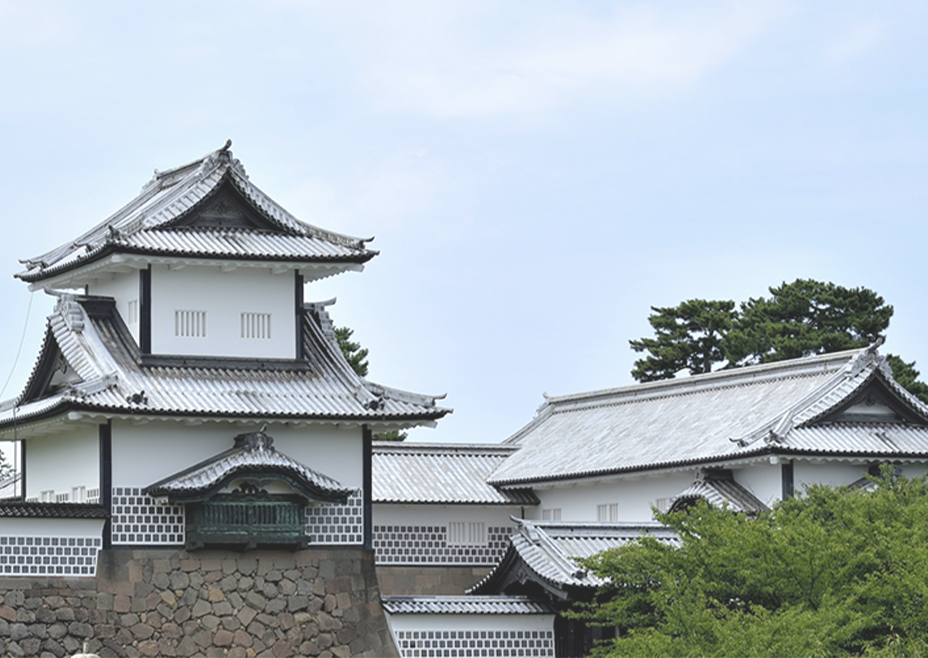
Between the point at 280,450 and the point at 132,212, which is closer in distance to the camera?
the point at 280,450

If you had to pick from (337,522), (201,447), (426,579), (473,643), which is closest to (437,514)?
(426,579)

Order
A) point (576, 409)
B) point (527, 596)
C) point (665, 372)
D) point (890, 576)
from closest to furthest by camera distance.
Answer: point (890, 576) → point (527, 596) → point (576, 409) → point (665, 372)

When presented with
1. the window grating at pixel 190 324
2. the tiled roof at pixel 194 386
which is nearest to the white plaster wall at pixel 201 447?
the tiled roof at pixel 194 386

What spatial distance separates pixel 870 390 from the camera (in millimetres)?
38781

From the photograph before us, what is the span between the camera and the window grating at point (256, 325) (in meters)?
32.4

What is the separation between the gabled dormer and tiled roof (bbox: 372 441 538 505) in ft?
28.1

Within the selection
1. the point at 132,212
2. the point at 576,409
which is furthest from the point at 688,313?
the point at 132,212

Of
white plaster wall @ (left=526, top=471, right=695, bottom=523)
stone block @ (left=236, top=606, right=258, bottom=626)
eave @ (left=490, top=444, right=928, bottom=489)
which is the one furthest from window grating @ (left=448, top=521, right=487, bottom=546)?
stone block @ (left=236, top=606, right=258, bottom=626)

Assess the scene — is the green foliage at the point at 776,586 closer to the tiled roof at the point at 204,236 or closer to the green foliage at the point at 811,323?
the tiled roof at the point at 204,236

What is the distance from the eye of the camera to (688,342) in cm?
6925

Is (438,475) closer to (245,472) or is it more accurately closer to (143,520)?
(245,472)

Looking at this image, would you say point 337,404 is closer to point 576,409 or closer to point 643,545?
point 643,545

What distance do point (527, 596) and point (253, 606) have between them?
195 inches

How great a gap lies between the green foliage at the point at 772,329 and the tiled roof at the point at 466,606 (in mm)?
34397
